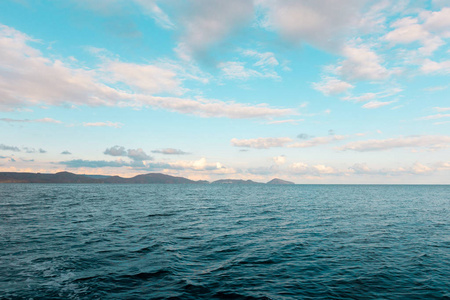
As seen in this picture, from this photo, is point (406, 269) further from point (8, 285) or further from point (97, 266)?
point (8, 285)

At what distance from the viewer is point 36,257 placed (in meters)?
21.5

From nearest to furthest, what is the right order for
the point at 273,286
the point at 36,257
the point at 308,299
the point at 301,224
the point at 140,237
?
the point at 308,299 < the point at 273,286 < the point at 36,257 < the point at 140,237 < the point at 301,224

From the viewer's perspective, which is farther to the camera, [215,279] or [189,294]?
[215,279]

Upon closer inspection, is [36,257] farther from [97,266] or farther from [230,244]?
[230,244]

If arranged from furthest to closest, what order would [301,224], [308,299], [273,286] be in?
[301,224]
[273,286]
[308,299]

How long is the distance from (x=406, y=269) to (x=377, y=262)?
7.03 feet

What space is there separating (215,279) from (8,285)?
43.5 feet

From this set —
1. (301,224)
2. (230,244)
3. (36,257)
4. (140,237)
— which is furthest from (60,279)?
(301,224)

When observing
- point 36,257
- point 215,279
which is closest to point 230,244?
point 215,279

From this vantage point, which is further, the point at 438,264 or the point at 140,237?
the point at 140,237

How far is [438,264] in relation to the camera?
21.7 metres

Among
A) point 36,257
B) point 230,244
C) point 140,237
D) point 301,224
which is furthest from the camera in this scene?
point 301,224

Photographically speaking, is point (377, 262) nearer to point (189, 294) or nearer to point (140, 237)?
point (189, 294)

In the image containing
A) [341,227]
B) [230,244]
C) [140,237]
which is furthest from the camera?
[341,227]
